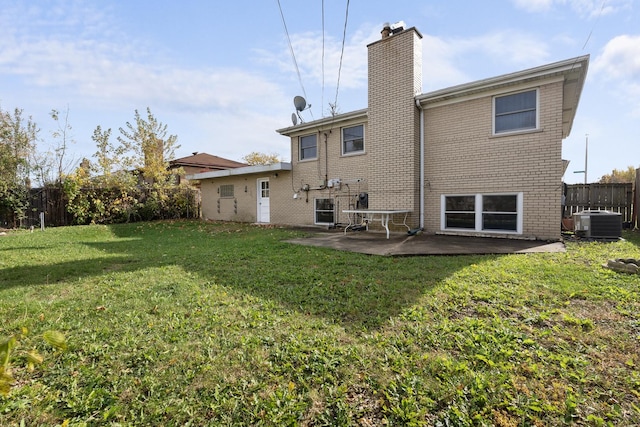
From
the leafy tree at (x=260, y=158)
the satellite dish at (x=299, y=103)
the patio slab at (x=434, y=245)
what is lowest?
the patio slab at (x=434, y=245)

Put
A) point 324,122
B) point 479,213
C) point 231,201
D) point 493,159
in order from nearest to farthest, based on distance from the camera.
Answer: point 493,159
point 479,213
point 324,122
point 231,201

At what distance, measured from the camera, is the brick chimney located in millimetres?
9352

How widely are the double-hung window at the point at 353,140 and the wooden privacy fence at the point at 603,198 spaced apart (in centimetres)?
713

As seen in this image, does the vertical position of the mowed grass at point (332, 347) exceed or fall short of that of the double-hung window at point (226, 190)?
it falls short

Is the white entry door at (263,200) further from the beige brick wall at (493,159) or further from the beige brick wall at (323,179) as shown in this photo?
the beige brick wall at (493,159)

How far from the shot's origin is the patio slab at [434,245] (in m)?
6.26

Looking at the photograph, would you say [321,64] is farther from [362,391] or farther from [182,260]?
[362,391]

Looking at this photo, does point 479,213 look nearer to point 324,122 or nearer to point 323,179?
point 323,179

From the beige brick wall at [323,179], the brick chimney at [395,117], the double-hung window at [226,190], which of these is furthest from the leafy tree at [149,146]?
the brick chimney at [395,117]

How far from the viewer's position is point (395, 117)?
9648 millimetres

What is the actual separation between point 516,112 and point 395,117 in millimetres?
3201

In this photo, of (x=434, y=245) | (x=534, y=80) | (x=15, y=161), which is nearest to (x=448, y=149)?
(x=534, y=80)

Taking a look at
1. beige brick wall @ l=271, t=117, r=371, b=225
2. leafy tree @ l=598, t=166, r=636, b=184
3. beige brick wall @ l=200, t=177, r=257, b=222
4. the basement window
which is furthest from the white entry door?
leafy tree @ l=598, t=166, r=636, b=184

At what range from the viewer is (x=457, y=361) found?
231cm
